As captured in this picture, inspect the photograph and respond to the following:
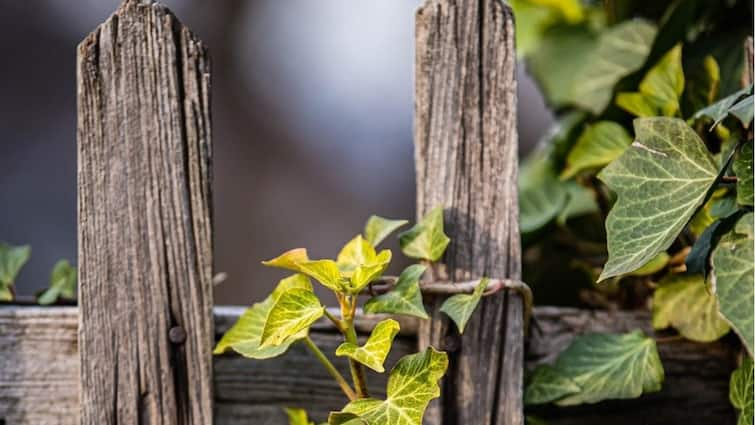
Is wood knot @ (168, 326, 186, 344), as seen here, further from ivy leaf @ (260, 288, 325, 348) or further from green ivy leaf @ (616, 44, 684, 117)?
green ivy leaf @ (616, 44, 684, 117)

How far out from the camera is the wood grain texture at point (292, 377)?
88 centimetres

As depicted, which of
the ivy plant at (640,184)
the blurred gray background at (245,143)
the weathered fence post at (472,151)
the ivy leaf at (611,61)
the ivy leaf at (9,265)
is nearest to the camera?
the ivy plant at (640,184)

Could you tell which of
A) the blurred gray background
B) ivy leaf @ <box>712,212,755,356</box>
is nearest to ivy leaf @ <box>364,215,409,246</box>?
ivy leaf @ <box>712,212,755,356</box>

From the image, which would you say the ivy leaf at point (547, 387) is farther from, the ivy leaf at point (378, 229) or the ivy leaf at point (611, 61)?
the ivy leaf at point (611, 61)

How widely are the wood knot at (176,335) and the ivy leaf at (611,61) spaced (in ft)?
2.53

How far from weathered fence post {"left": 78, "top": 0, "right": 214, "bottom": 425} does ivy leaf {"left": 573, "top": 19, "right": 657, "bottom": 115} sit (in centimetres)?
70

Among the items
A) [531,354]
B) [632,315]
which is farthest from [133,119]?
[632,315]

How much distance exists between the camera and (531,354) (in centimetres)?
98

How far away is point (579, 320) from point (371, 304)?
366mm

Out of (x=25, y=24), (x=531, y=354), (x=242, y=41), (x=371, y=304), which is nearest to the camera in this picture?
(x=371, y=304)

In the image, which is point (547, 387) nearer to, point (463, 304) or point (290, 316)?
point (463, 304)

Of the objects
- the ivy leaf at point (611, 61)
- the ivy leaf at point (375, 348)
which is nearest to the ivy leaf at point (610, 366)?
the ivy leaf at point (375, 348)

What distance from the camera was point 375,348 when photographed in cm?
73

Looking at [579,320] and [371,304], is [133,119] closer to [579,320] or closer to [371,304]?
[371,304]
